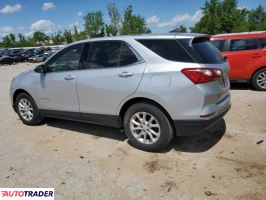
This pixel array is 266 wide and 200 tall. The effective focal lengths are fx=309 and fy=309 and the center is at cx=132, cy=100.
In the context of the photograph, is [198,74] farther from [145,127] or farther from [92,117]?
[92,117]

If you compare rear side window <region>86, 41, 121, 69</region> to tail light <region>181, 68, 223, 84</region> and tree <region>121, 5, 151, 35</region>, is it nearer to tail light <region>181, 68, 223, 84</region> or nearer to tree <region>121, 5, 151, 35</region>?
tail light <region>181, 68, 223, 84</region>

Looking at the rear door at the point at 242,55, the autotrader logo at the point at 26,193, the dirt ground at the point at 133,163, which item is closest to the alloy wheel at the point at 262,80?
the rear door at the point at 242,55

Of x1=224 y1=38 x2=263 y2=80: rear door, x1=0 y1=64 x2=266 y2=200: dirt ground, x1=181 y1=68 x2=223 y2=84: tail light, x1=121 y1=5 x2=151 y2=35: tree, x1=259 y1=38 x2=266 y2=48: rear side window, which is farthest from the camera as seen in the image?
x1=121 y1=5 x2=151 y2=35: tree

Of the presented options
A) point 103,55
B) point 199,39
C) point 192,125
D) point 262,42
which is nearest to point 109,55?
point 103,55

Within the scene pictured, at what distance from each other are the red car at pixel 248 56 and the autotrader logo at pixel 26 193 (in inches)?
259

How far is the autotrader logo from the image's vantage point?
382 centimetres

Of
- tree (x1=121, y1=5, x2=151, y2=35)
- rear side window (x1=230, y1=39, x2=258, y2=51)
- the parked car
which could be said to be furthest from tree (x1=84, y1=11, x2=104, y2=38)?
rear side window (x1=230, y1=39, x2=258, y2=51)

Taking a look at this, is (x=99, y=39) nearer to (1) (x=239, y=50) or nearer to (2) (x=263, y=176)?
(2) (x=263, y=176)

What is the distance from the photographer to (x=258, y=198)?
343 centimetres

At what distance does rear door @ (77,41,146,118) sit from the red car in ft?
15.7

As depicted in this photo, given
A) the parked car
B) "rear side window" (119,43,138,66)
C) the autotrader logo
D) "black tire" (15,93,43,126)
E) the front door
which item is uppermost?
"rear side window" (119,43,138,66)

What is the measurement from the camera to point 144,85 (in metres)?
4.50

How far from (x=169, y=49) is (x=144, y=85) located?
631 millimetres

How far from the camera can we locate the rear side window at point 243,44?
8.76 metres
